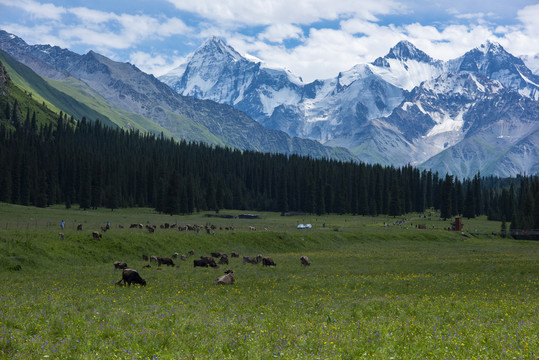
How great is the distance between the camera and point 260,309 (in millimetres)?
23797

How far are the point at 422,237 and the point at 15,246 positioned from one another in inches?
3183

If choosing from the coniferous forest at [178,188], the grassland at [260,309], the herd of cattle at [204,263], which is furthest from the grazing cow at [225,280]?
the coniferous forest at [178,188]

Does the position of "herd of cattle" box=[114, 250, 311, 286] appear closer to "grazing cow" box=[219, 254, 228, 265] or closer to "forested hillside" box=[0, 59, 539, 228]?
"grazing cow" box=[219, 254, 228, 265]

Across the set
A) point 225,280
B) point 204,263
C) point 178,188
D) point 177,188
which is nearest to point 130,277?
point 225,280

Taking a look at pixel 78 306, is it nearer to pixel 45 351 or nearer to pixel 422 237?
pixel 45 351

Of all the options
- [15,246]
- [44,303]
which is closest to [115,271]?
[15,246]

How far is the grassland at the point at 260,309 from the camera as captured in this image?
52.4 feet

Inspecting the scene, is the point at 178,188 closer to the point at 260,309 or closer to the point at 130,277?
the point at 130,277

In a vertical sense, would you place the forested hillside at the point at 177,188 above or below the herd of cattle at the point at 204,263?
above

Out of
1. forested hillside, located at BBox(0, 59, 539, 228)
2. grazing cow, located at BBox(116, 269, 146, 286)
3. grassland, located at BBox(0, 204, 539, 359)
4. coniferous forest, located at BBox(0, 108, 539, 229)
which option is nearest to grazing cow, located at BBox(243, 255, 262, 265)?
grassland, located at BBox(0, 204, 539, 359)

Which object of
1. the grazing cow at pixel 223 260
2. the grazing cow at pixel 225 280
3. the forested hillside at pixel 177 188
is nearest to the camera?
the grazing cow at pixel 225 280

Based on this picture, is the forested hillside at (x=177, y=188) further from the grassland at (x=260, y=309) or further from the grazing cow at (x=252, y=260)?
the grassland at (x=260, y=309)

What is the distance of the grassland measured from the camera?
52.4 ft

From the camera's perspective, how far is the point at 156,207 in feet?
512
